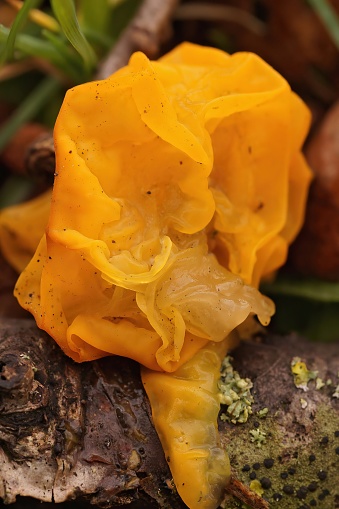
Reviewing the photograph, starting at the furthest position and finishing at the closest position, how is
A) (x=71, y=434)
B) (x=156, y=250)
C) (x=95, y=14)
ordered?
(x=95, y=14)
(x=156, y=250)
(x=71, y=434)

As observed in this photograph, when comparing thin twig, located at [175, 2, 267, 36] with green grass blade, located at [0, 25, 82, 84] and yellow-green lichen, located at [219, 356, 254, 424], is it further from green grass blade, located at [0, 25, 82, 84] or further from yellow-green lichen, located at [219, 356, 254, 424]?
yellow-green lichen, located at [219, 356, 254, 424]

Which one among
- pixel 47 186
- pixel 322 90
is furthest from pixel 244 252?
pixel 322 90

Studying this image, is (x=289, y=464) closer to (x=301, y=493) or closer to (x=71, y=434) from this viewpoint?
(x=301, y=493)

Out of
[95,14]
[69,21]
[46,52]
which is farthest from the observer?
[95,14]

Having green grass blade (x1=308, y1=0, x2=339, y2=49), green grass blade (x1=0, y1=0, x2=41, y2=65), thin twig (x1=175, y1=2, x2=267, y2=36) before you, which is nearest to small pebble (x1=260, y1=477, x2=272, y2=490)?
green grass blade (x1=0, y1=0, x2=41, y2=65)

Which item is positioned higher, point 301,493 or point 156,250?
point 156,250

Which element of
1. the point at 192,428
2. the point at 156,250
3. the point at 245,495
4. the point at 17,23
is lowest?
the point at 245,495

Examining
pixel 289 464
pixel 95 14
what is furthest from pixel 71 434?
pixel 95 14
